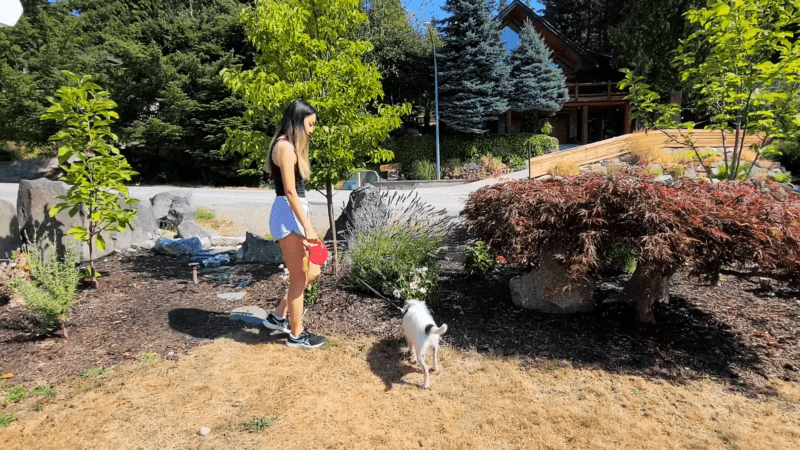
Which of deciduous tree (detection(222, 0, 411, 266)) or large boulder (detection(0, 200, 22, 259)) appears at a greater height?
deciduous tree (detection(222, 0, 411, 266))

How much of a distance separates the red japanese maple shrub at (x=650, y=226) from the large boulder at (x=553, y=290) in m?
0.31

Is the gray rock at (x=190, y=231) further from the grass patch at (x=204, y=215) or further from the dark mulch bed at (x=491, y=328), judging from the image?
the dark mulch bed at (x=491, y=328)

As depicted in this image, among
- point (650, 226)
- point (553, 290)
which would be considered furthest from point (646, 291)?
point (650, 226)

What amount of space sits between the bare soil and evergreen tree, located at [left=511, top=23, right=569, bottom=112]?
17367 millimetres

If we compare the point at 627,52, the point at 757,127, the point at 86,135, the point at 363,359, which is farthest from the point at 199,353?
the point at 627,52

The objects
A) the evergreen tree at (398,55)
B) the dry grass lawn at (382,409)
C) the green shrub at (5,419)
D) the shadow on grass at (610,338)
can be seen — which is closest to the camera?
the dry grass lawn at (382,409)

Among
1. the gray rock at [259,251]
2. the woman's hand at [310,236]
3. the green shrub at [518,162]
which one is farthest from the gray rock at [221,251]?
the green shrub at [518,162]

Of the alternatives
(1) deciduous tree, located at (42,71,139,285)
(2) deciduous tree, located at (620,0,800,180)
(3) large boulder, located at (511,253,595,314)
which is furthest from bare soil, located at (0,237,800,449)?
(2) deciduous tree, located at (620,0,800,180)

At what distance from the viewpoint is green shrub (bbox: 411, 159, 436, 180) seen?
65.2ft

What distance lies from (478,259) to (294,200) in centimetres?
272

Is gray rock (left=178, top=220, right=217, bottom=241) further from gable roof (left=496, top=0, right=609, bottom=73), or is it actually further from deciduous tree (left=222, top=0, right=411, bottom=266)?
gable roof (left=496, top=0, right=609, bottom=73)

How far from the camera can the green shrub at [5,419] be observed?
109 inches

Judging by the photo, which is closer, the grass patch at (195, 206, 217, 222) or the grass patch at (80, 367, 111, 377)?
the grass patch at (80, 367, 111, 377)

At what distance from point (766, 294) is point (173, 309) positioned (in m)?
5.79
